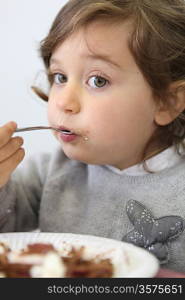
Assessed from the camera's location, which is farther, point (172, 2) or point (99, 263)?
point (172, 2)

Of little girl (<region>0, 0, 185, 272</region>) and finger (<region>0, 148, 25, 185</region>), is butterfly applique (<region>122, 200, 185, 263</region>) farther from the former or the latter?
finger (<region>0, 148, 25, 185</region>)

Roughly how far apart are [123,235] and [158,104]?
27 cm

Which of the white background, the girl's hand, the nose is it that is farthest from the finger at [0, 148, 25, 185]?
the white background

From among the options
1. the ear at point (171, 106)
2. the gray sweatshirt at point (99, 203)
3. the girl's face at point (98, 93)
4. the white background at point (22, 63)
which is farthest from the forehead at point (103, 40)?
the white background at point (22, 63)

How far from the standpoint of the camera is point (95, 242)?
0.74 meters

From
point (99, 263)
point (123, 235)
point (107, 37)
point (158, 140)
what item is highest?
point (107, 37)

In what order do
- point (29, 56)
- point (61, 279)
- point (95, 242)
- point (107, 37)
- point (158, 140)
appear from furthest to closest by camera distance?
1. point (29, 56)
2. point (158, 140)
3. point (107, 37)
4. point (95, 242)
5. point (61, 279)

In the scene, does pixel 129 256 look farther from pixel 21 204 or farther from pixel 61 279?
pixel 21 204

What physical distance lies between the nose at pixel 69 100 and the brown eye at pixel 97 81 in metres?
0.03

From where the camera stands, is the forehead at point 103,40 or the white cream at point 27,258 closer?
the white cream at point 27,258

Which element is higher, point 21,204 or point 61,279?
point 61,279

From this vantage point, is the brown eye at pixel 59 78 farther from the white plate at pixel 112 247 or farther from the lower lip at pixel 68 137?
the white plate at pixel 112 247

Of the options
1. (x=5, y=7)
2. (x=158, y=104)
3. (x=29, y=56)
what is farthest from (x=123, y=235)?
(x=5, y=7)

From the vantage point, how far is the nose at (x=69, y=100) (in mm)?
911
